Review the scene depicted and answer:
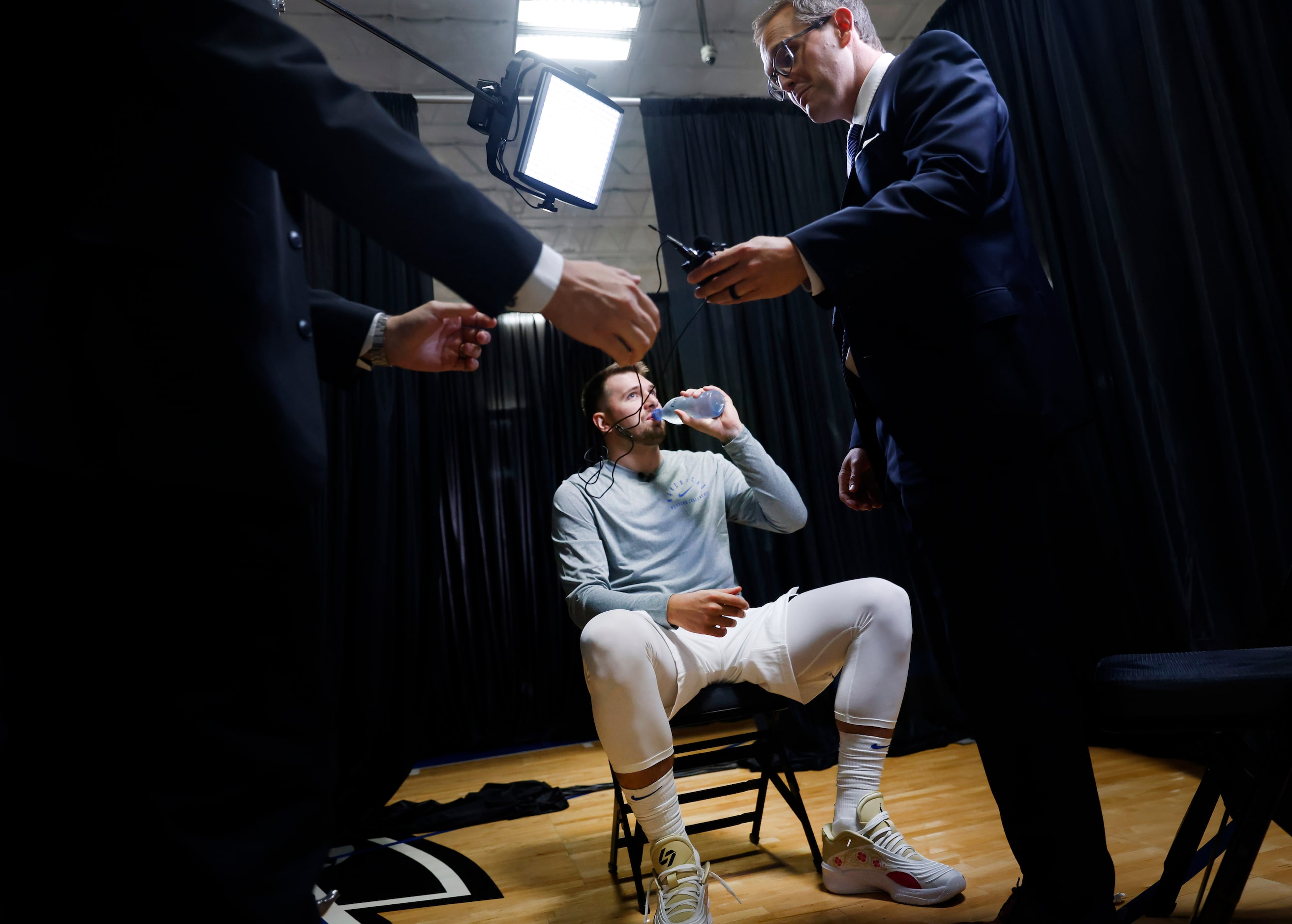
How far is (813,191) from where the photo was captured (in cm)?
375

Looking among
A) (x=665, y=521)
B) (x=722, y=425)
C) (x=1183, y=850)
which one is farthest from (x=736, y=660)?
(x=1183, y=850)

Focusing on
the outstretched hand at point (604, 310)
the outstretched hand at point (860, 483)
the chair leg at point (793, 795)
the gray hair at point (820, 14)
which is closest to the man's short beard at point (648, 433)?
the outstretched hand at point (860, 483)

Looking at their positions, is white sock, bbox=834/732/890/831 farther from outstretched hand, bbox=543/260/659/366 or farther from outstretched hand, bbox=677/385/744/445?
outstretched hand, bbox=543/260/659/366

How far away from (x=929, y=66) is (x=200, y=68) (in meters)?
1.05

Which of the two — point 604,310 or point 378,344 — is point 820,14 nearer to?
point 604,310

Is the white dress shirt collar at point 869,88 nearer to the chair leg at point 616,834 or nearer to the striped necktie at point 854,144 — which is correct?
the striped necktie at point 854,144

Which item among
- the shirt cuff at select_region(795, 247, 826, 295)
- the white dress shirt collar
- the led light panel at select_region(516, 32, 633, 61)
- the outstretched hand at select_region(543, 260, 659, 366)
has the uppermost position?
the led light panel at select_region(516, 32, 633, 61)

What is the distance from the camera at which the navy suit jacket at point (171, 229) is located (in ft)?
2.22

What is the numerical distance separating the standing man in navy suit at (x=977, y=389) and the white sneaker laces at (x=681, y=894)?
1.81 feet

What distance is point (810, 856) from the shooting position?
6.21 ft

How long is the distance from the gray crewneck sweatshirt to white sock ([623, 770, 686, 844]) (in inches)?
18.1

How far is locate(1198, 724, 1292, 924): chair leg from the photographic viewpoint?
0.90m

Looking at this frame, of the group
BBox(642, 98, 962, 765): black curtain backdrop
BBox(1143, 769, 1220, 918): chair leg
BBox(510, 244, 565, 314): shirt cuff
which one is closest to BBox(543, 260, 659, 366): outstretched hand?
BBox(510, 244, 565, 314): shirt cuff

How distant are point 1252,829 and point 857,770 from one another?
835 millimetres
